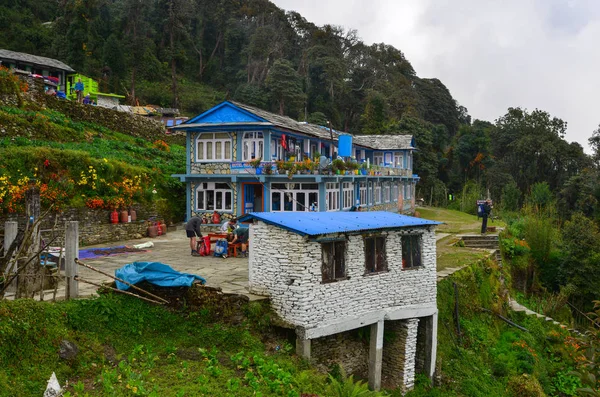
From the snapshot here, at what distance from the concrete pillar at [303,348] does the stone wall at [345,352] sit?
0.86 m

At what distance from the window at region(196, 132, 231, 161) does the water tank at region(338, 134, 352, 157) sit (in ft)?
19.4

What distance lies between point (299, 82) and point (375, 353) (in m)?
49.3

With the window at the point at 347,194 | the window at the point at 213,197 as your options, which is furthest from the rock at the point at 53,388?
the window at the point at 347,194

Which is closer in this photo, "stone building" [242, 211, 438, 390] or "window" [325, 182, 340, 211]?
"stone building" [242, 211, 438, 390]

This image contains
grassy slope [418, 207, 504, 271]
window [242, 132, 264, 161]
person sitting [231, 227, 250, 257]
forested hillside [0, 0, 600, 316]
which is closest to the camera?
person sitting [231, 227, 250, 257]

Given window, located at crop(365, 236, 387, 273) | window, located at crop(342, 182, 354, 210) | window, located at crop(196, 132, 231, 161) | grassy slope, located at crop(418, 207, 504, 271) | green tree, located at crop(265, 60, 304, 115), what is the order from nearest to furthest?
window, located at crop(365, 236, 387, 273) → grassy slope, located at crop(418, 207, 504, 271) → window, located at crop(196, 132, 231, 161) → window, located at crop(342, 182, 354, 210) → green tree, located at crop(265, 60, 304, 115)

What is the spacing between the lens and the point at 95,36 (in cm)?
5950

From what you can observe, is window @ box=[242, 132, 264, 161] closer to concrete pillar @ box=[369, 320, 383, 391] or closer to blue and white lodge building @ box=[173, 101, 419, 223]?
blue and white lodge building @ box=[173, 101, 419, 223]

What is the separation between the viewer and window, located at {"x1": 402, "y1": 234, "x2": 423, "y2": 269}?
14117 mm

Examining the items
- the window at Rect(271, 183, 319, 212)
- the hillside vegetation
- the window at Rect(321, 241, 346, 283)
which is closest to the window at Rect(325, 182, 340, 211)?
the window at Rect(271, 183, 319, 212)

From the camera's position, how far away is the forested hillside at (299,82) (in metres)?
51.6

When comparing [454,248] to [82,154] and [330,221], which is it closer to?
[330,221]

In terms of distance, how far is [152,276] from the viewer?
11680mm

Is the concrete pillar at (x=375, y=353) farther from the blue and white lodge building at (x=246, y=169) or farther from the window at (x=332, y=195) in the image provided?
the window at (x=332, y=195)
